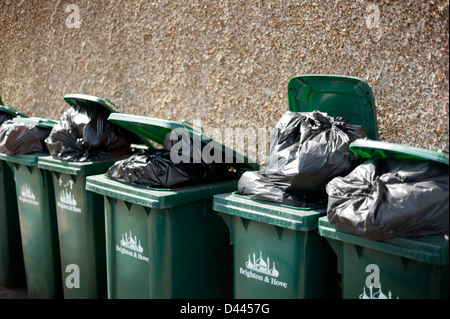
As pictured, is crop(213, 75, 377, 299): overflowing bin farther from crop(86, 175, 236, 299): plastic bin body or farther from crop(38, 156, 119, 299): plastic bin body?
crop(38, 156, 119, 299): plastic bin body

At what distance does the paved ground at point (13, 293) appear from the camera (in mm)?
4593

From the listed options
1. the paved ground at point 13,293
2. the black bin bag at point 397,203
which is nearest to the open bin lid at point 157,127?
the black bin bag at point 397,203

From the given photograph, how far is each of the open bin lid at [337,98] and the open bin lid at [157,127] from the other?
0.55 metres

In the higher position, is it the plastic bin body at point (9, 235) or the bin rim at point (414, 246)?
the bin rim at point (414, 246)

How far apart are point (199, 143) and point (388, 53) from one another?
1.43 meters

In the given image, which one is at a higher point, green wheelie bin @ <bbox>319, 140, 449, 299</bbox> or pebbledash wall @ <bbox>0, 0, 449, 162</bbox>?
pebbledash wall @ <bbox>0, 0, 449, 162</bbox>

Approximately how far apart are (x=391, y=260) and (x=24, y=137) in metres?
3.29

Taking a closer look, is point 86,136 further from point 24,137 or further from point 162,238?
point 162,238

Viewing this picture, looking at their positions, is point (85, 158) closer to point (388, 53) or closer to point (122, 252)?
point (122, 252)

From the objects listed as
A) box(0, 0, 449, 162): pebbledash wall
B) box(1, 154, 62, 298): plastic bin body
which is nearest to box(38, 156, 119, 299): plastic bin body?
box(1, 154, 62, 298): plastic bin body

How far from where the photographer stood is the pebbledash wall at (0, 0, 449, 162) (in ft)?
10.3

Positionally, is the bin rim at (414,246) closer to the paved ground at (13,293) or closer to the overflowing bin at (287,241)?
the overflowing bin at (287,241)

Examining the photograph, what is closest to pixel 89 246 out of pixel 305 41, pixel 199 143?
pixel 199 143

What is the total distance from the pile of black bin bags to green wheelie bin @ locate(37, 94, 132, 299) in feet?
4.56
